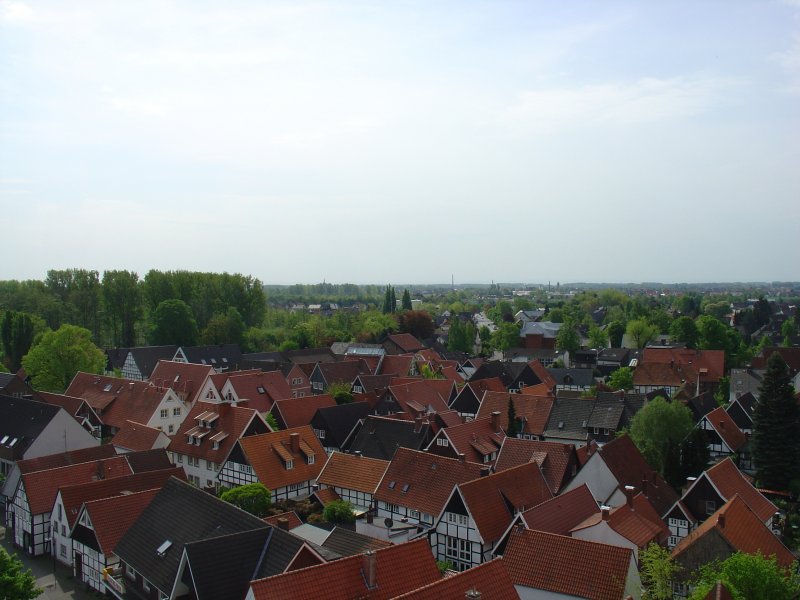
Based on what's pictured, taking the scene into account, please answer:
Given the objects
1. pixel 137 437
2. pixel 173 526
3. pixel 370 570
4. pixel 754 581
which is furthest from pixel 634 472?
pixel 137 437

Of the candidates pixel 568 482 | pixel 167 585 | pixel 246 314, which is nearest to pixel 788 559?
pixel 568 482

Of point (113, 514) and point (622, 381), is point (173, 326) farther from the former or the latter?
→ point (113, 514)

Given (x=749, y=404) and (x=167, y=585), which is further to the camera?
(x=749, y=404)

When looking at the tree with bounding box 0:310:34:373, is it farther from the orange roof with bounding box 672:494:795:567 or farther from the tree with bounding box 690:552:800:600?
the tree with bounding box 690:552:800:600

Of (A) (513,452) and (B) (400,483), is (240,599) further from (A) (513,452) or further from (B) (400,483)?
(A) (513,452)

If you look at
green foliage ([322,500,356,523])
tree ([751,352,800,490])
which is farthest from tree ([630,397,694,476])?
green foliage ([322,500,356,523])
